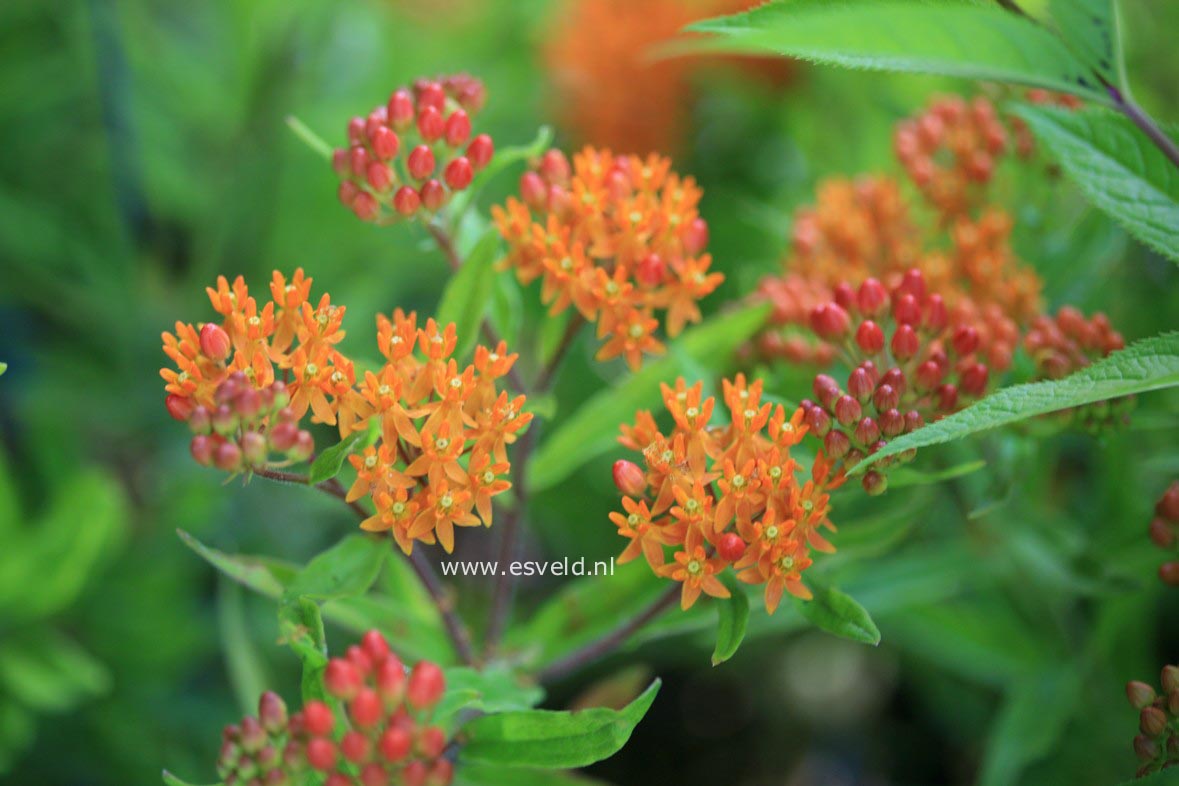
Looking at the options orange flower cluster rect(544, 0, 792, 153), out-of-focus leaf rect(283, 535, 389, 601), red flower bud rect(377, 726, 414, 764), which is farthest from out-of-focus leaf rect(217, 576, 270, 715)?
orange flower cluster rect(544, 0, 792, 153)

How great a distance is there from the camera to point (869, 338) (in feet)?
4.22

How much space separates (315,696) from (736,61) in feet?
7.77

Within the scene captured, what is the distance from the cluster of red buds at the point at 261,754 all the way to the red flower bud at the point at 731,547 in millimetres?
472

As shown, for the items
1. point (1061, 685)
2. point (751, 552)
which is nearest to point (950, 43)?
point (751, 552)

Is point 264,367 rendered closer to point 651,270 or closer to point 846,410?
point 651,270

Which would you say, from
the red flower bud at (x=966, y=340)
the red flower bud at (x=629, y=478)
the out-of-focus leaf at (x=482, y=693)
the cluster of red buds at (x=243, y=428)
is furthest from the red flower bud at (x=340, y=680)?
the red flower bud at (x=966, y=340)

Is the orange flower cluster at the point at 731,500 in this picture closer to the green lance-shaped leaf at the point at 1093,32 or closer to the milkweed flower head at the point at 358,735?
the milkweed flower head at the point at 358,735

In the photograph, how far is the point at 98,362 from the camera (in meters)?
2.69

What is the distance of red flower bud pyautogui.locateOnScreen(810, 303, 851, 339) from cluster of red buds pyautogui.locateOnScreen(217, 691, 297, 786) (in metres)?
0.79

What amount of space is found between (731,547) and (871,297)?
1.45 ft

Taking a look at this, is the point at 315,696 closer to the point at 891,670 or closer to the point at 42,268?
the point at 891,670

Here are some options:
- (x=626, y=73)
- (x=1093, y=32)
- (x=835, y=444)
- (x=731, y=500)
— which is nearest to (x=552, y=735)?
(x=731, y=500)

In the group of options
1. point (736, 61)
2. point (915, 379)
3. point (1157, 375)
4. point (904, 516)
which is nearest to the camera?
point (1157, 375)

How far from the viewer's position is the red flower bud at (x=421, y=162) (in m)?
1.33
